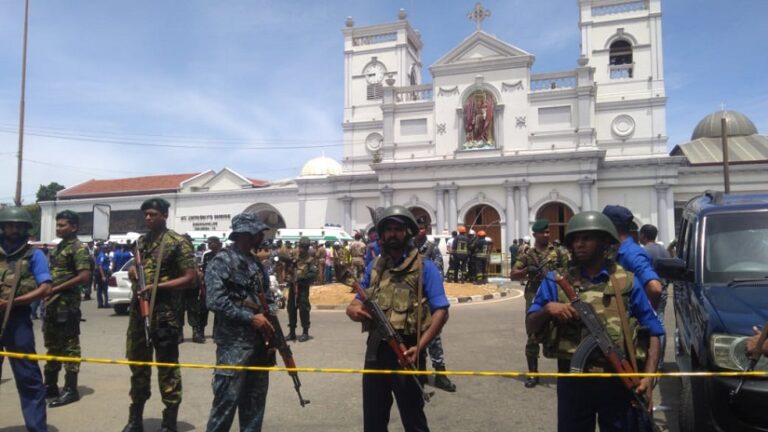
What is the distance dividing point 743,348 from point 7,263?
5.57 m

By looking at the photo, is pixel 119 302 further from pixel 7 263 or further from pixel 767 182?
pixel 767 182

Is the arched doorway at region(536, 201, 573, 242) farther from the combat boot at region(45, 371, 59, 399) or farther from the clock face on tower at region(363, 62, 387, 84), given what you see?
the combat boot at region(45, 371, 59, 399)

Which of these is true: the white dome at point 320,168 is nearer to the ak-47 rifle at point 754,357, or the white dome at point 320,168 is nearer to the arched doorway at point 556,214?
the arched doorway at point 556,214

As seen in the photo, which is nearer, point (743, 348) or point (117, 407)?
point (743, 348)

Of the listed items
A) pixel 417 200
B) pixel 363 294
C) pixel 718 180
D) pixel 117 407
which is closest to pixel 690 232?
pixel 363 294

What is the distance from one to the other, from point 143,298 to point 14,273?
1017mm

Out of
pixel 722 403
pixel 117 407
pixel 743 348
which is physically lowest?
pixel 117 407

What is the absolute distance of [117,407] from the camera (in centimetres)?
538

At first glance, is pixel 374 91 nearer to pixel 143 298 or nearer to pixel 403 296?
pixel 143 298

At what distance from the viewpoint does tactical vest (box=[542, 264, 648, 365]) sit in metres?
2.82

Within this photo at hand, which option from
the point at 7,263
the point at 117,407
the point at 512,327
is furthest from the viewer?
the point at 512,327

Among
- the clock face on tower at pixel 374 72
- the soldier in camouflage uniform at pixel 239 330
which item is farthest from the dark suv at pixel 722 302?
the clock face on tower at pixel 374 72

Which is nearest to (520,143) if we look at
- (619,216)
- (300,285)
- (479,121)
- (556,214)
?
(479,121)

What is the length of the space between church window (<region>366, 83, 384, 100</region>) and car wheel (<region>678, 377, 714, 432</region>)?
3218 cm
